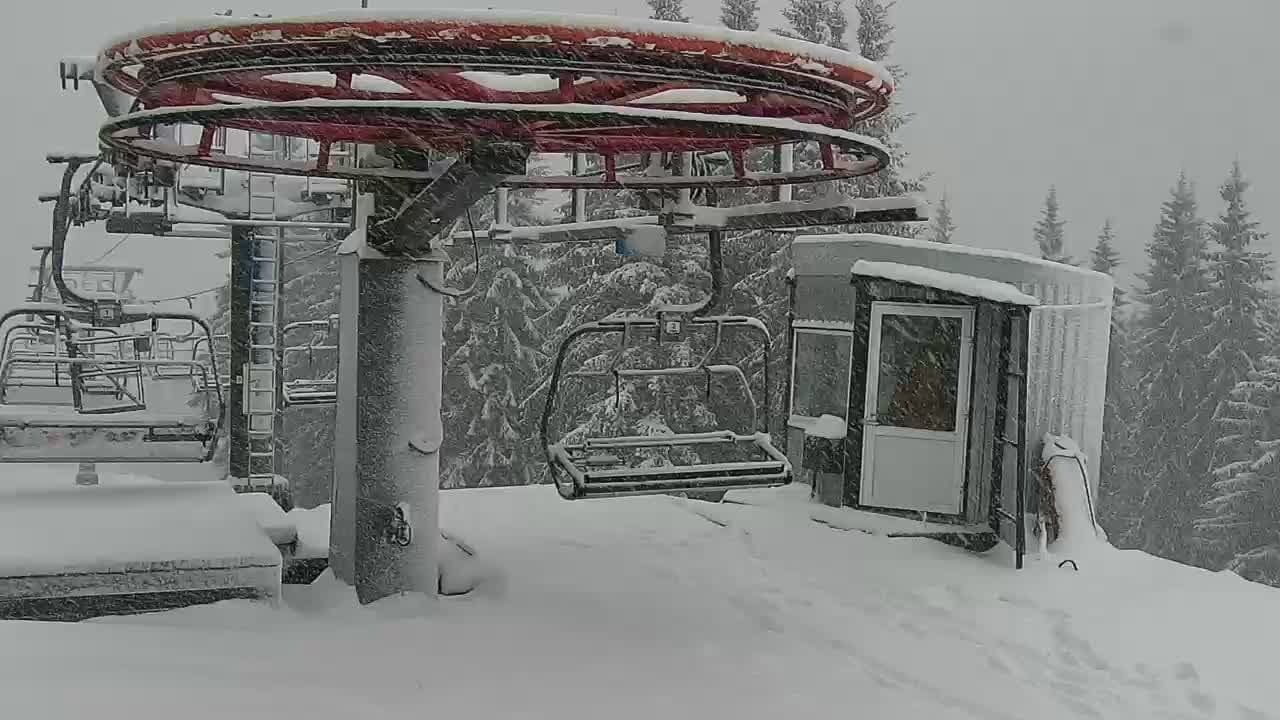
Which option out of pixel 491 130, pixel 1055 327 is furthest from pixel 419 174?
pixel 1055 327

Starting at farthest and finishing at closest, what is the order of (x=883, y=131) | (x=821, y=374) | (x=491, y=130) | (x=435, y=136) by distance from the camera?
1. (x=883, y=131)
2. (x=821, y=374)
3. (x=435, y=136)
4. (x=491, y=130)

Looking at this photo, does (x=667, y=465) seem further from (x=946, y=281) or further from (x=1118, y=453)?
(x=1118, y=453)

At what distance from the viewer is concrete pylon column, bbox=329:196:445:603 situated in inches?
243

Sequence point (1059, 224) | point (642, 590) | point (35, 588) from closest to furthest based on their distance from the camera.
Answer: point (35, 588)
point (642, 590)
point (1059, 224)

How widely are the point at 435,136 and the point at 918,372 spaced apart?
5972mm

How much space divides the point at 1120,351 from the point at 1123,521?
544 centimetres

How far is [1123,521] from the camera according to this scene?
3150 centimetres

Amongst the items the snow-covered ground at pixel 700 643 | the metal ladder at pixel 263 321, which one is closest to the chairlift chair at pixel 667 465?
the snow-covered ground at pixel 700 643

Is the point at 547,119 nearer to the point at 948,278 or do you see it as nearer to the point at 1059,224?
the point at 948,278

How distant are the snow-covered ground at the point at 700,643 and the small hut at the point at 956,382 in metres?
0.75

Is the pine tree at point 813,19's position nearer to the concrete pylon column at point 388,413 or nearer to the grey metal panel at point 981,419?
the grey metal panel at point 981,419

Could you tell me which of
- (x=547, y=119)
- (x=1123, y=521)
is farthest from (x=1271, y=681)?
(x=1123, y=521)

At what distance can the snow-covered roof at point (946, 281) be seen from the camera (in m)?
8.92

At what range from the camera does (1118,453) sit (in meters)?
32.0
